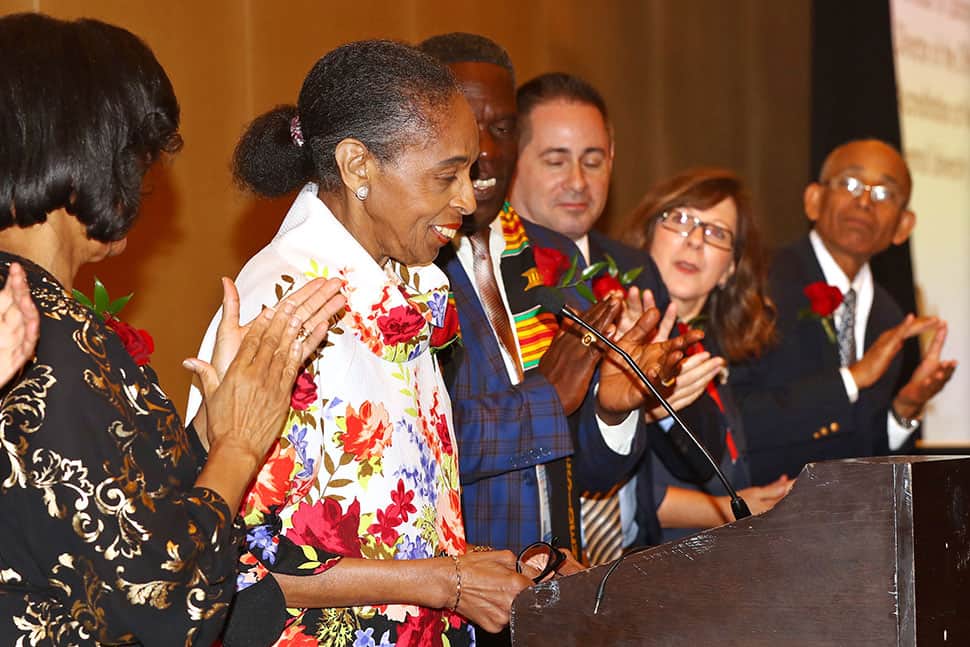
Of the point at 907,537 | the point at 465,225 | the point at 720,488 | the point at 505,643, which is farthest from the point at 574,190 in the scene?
the point at 907,537

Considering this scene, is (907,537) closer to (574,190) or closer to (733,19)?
(574,190)

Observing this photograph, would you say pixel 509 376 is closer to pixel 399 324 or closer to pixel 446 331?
pixel 446 331

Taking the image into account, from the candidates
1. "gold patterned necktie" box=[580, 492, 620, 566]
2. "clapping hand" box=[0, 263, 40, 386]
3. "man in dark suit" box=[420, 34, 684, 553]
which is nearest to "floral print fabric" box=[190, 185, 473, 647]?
"man in dark suit" box=[420, 34, 684, 553]

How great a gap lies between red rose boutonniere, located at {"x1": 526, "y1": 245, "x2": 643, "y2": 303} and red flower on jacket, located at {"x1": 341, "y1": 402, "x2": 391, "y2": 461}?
89 cm

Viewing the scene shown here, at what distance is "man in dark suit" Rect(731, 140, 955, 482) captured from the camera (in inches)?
154

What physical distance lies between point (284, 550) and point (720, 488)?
1.90 meters

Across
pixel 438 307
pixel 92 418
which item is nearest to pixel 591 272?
pixel 438 307

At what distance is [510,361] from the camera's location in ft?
8.05

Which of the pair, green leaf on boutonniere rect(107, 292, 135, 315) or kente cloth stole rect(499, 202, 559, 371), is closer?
green leaf on boutonniere rect(107, 292, 135, 315)

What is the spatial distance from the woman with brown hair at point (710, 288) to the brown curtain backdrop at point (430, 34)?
1.01m

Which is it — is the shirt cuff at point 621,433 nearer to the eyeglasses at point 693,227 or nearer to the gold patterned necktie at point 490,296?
the gold patterned necktie at point 490,296

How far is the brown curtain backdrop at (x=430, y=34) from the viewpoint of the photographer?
9.89 feet

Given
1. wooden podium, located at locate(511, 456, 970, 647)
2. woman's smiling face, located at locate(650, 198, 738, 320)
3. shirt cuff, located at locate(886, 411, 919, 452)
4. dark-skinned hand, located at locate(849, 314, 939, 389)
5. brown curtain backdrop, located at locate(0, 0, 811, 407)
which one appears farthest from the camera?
shirt cuff, located at locate(886, 411, 919, 452)

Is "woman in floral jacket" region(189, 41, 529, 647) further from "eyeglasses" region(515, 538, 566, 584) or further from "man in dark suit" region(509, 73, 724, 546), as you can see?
"man in dark suit" region(509, 73, 724, 546)
